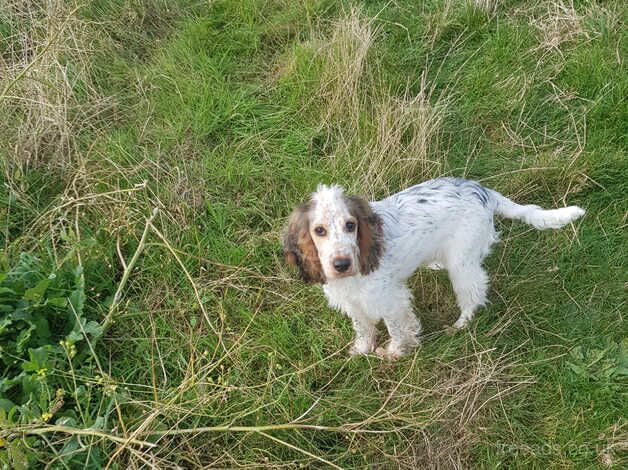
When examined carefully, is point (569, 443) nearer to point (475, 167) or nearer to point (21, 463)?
point (475, 167)

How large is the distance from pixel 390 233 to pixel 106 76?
3.63m

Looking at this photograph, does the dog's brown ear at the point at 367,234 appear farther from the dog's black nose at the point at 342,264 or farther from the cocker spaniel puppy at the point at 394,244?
the dog's black nose at the point at 342,264

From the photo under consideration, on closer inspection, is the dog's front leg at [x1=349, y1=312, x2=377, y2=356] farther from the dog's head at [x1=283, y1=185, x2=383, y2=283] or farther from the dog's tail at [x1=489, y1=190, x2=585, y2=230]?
the dog's tail at [x1=489, y1=190, x2=585, y2=230]

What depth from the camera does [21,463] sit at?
259cm

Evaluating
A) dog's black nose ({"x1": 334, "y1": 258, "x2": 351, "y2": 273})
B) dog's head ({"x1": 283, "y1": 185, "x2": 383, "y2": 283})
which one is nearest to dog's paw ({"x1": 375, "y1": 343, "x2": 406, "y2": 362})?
dog's head ({"x1": 283, "y1": 185, "x2": 383, "y2": 283})

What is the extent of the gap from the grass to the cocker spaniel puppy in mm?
236

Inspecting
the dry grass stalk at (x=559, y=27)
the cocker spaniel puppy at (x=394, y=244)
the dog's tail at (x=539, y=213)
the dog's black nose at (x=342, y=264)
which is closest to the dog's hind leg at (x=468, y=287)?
the cocker spaniel puppy at (x=394, y=244)

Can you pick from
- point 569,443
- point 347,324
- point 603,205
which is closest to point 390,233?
point 347,324

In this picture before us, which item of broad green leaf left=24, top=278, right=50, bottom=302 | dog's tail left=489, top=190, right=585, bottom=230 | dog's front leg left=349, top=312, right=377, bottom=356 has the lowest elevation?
dog's front leg left=349, top=312, right=377, bottom=356

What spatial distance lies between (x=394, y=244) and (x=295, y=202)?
1.34 metres

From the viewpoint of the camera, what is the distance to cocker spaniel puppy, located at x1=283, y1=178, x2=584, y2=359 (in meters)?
2.91

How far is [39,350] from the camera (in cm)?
303

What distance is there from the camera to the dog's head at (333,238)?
112 inches

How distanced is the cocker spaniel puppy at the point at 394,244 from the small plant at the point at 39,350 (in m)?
1.46
